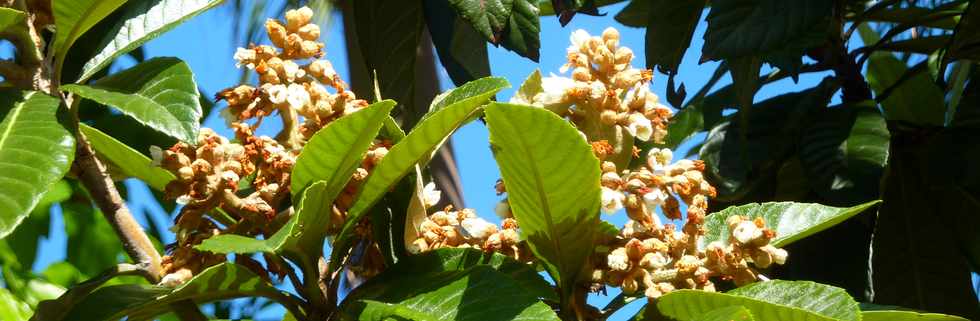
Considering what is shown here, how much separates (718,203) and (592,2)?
0.48 m

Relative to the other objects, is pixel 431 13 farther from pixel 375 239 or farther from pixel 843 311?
pixel 843 311

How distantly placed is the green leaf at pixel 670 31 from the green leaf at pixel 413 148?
0.62m

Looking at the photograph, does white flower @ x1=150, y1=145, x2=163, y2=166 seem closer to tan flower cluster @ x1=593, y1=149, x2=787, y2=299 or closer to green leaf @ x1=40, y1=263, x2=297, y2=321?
green leaf @ x1=40, y1=263, x2=297, y2=321

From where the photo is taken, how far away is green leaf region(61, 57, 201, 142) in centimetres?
78

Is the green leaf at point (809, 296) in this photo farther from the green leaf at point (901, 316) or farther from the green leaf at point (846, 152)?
the green leaf at point (846, 152)

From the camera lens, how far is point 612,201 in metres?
0.75

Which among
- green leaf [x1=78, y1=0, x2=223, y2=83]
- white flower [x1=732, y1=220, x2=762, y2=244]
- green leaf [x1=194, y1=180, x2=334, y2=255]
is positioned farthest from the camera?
green leaf [x1=78, y1=0, x2=223, y2=83]

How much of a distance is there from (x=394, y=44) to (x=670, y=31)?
318 mm

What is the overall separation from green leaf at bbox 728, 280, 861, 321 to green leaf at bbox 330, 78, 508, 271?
206mm

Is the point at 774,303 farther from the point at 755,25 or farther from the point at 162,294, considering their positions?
the point at 755,25

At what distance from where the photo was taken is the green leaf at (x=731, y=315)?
674 mm

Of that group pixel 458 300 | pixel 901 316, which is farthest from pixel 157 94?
pixel 901 316

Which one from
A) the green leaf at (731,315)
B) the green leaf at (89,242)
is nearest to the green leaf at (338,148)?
the green leaf at (731,315)

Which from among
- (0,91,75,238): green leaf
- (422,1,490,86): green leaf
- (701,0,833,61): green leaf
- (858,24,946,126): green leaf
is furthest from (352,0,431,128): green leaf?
(858,24,946,126): green leaf
